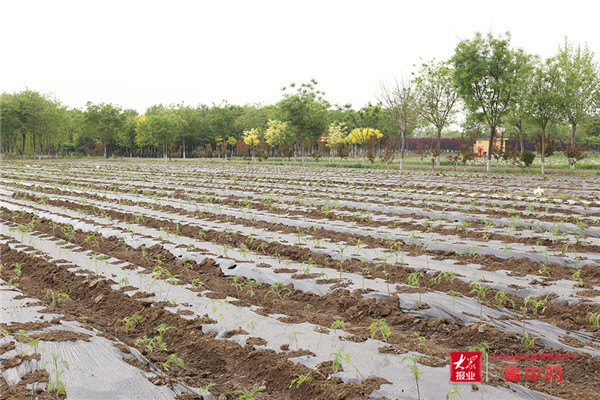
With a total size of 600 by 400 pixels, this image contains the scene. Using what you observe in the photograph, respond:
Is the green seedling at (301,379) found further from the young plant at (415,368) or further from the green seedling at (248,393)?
the young plant at (415,368)

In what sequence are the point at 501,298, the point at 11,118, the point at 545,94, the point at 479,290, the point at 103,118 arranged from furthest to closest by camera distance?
the point at 103,118 < the point at 11,118 < the point at 545,94 < the point at 479,290 < the point at 501,298

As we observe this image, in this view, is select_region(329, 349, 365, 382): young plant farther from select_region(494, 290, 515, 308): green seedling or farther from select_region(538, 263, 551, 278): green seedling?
select_region(538, 263, 551, 278): green seedling

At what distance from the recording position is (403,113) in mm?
34938

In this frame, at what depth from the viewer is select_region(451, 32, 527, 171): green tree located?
91.9 ft

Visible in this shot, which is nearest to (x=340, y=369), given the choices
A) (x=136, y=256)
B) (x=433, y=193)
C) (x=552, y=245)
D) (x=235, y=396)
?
(x=235, y=396)

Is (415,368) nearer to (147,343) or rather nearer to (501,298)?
(501,298)

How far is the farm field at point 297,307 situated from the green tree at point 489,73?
1945 centimetres

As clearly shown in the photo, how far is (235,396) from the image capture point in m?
3.61

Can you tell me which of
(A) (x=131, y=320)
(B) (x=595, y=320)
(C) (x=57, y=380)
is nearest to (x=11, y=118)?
(A) (x=131, y=320)

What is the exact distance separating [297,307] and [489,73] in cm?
2731

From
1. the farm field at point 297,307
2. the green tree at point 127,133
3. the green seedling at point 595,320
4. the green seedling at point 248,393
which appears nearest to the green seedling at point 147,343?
the farm field at point 297,307

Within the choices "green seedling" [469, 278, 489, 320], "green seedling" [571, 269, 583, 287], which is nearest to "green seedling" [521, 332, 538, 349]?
"green seedling" [469, 278, 489, 320]

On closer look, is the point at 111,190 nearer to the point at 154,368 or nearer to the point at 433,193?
the point at 433,193

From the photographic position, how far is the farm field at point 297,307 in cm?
363
